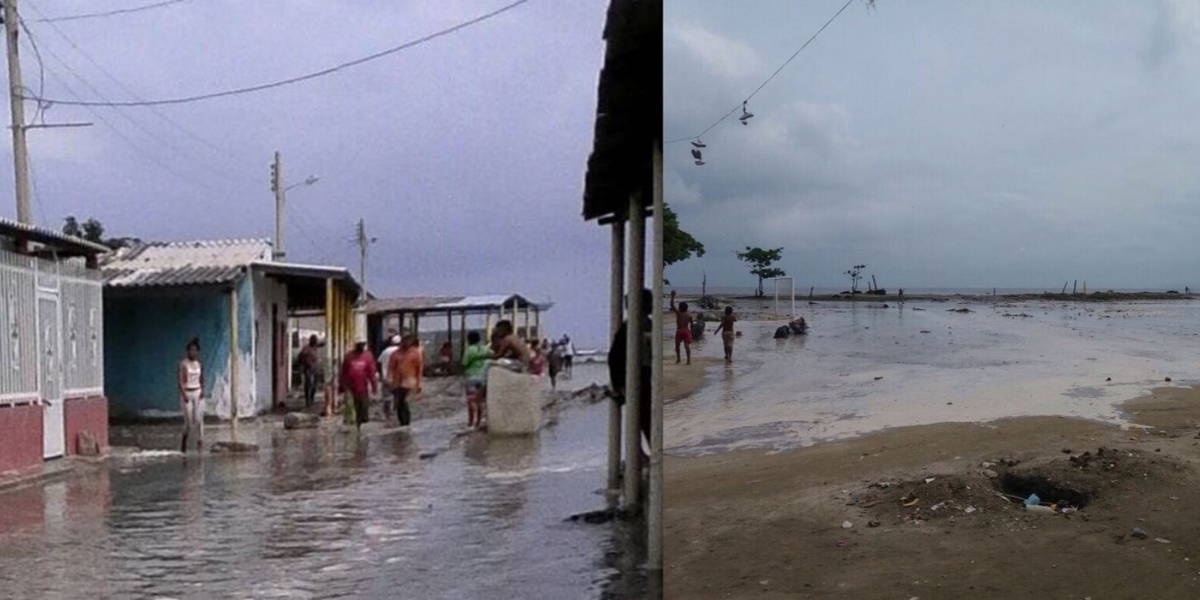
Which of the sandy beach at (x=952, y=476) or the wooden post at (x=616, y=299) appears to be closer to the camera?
the sandy beach at (x=952, y=476)

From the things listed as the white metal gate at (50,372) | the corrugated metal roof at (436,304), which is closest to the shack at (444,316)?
the corrugated metal roof at (436,304)

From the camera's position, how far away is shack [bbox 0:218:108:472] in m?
10.7

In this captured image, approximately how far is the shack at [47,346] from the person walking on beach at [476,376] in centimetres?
413

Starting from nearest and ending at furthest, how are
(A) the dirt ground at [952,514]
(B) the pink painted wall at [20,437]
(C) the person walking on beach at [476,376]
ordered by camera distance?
1. (A) the dirt ground at [952,514]
2. (B) the pink painted wall at [20,437]
3. (C) the person walking on beach at [476,376]

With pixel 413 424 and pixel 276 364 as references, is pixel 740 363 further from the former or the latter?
pixel 276 364

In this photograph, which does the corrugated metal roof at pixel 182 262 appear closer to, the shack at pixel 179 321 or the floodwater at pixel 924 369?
the shack at pixel 179 321

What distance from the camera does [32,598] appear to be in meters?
5.90

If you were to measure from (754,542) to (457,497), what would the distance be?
5.52m

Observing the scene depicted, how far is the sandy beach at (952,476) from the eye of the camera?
333 centimetres

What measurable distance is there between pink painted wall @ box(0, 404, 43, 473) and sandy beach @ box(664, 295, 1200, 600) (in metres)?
8.38

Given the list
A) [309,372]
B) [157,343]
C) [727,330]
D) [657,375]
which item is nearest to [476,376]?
[157,343]

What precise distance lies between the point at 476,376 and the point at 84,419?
4412mm

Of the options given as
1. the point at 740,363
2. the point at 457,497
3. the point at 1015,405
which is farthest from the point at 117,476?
the point at 1015,405

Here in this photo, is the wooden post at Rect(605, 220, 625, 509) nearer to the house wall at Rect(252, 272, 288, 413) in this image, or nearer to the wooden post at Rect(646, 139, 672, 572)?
the wooden post at Rect(646, 139, 672, 572)
